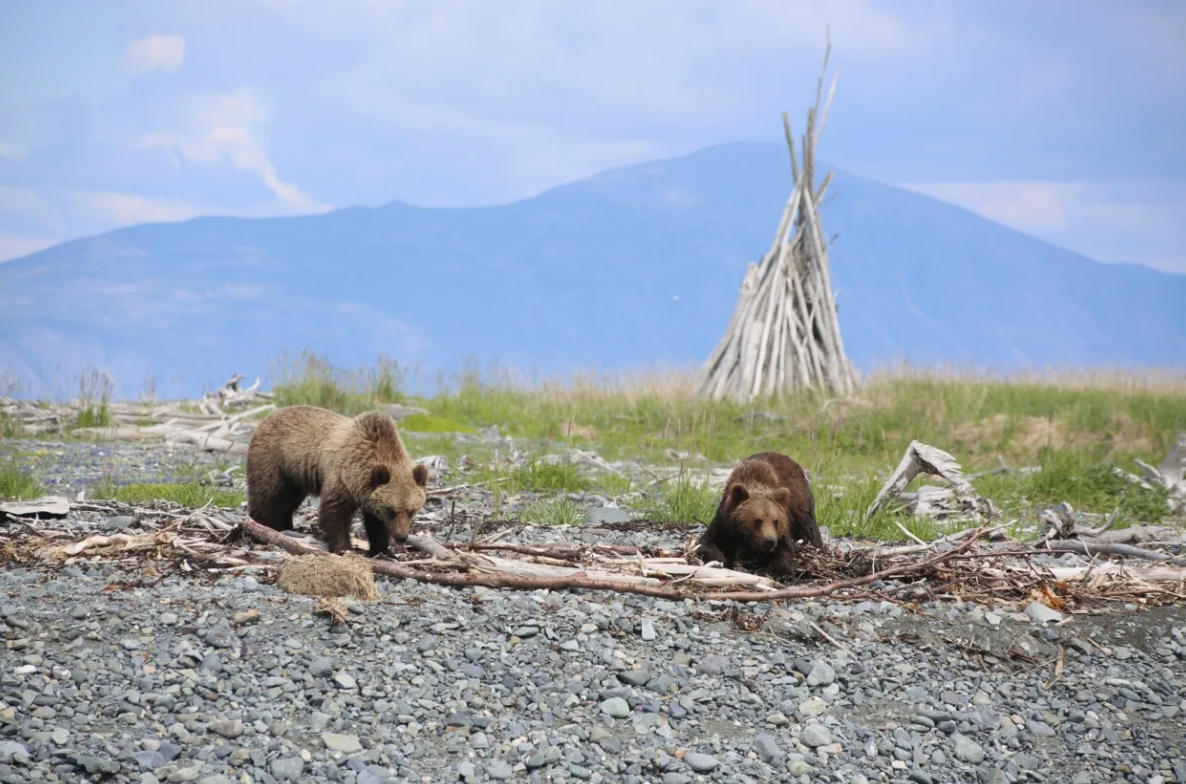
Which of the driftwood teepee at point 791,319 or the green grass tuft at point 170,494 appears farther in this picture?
the driftwood teepee at point 791,319

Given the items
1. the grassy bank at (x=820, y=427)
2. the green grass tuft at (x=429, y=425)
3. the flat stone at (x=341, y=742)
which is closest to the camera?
the flat stone at (x=341, y=742)

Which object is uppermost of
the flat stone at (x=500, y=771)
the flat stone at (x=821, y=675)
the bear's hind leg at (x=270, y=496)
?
the bear's hind leg at (x=270, y=496)

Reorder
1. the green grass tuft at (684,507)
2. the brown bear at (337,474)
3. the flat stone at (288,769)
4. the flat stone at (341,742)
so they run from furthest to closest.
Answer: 1. the green grass tuft at (684,507)
2. the brown bear at (337,474)
3. the flat stone at (341,742)
4. the flat stone at (288,769)

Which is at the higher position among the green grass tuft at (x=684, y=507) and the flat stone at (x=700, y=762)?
the green grass tuft at (x=684, y=507)

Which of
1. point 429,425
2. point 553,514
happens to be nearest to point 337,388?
point 429,425

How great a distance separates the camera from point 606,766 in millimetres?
3977

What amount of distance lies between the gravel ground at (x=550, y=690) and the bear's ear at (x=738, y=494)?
0.68 meters

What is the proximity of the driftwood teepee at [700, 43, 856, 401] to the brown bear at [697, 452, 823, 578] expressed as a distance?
9866 mm

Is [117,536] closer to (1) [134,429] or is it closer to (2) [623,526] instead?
(2) [623,526]

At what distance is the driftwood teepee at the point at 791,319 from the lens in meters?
16.5

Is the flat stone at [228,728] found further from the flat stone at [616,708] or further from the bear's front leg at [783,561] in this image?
the bear's front leg at [783,561]

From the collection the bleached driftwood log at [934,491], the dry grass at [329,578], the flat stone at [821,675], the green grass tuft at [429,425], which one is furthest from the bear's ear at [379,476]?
the green grass tuft at [429,425]

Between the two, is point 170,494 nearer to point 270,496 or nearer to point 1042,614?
point 270,496

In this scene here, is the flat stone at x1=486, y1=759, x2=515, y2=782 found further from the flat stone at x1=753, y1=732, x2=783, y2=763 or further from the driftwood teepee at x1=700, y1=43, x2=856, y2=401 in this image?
the driftwood teepee at x1=700, y1=43, x2=856, y2=401
